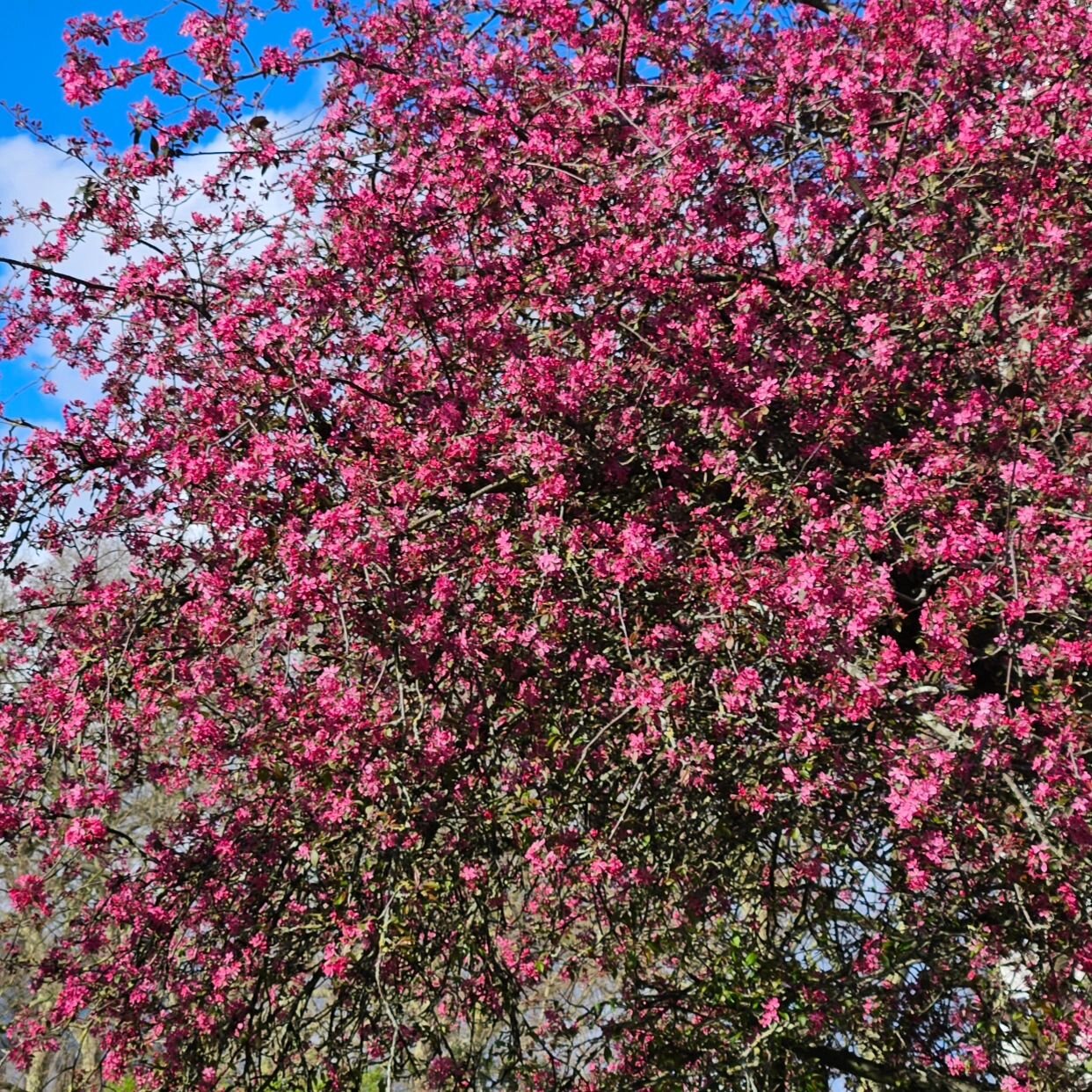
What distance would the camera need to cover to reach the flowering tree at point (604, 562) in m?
3.86

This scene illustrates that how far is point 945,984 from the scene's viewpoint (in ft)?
14.6

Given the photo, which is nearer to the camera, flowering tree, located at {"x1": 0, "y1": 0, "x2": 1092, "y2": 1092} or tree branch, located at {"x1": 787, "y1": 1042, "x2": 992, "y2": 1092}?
flowering tree, located at {"x1": 0, "y1": 0, "x2": 1092, "y2": 1092}

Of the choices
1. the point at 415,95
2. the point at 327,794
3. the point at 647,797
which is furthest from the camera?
the point at 415,95

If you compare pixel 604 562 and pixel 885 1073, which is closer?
pixel 604 562

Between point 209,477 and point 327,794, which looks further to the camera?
point 209,477

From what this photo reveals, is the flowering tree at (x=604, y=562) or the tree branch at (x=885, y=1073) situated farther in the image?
the tree branch at (x=885, y=1073)

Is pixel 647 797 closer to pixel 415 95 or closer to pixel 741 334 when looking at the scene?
pixel 741 334

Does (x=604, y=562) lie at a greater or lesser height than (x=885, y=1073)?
greater

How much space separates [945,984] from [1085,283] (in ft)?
9.51

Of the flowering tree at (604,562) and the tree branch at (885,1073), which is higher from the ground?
the flowering tree at (604,562)

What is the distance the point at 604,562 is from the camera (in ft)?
13.0

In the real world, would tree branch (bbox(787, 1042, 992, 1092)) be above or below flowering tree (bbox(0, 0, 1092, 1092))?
below

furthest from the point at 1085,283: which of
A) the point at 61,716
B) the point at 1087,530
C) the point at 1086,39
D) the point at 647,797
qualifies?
the point at 61,716

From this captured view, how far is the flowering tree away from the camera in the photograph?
386 cm
